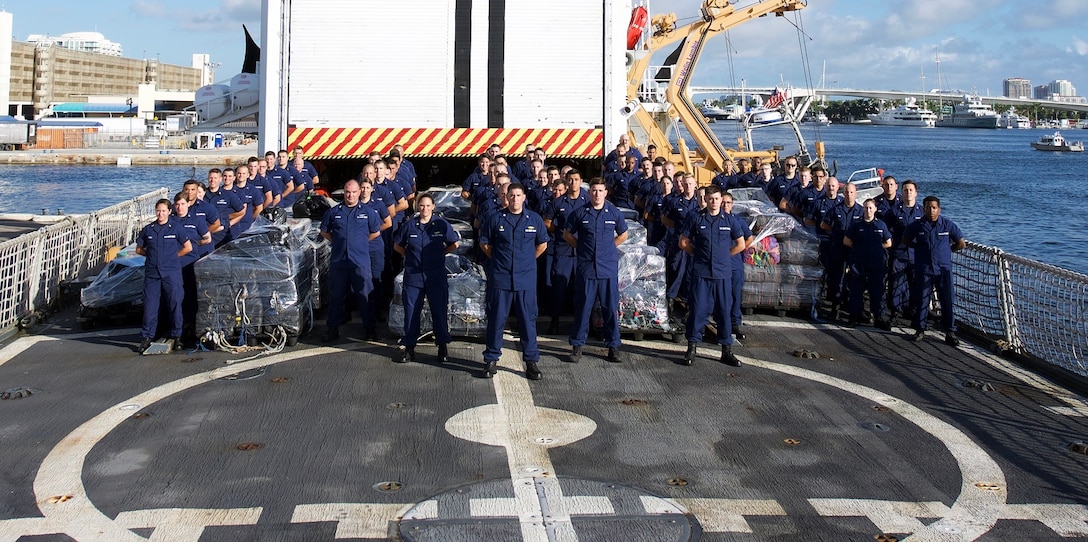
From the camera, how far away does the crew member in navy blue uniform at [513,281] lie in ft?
26.2

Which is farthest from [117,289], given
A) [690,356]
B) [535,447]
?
[690,356]

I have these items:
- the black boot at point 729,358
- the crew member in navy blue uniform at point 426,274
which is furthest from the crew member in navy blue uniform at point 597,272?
the crew member in navy blue uniform at point 426,274

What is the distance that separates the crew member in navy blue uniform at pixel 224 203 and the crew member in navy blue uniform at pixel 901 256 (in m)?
7.16

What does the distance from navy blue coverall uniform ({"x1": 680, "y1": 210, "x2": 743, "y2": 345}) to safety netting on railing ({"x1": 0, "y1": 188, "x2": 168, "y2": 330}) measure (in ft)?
21.8

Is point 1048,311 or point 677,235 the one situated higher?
point 677,235

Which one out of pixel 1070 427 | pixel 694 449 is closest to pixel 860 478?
pixel 694 449

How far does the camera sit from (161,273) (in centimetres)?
880

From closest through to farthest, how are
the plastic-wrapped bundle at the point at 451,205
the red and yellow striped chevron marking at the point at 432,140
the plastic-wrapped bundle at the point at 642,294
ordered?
the plastic-wrapped bundle at the point at 642,294, the plastic-wrapped bundle at the point at 451,205, the red and yellow striped chevron marking at the point at 432,140

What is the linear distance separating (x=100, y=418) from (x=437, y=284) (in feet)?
9.42

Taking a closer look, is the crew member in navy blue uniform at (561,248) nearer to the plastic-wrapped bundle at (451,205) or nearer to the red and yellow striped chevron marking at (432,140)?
the plastic-wrapped bundle at (451,205)

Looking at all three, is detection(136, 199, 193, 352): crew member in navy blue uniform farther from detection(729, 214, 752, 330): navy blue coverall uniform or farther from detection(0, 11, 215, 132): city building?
detection(0, 11, 215, 132): city building

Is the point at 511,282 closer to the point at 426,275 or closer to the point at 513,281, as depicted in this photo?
the point at 513,281

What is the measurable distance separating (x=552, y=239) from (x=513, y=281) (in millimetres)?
1903

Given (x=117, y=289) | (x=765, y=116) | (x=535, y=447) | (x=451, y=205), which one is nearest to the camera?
(x=535, y=447)
